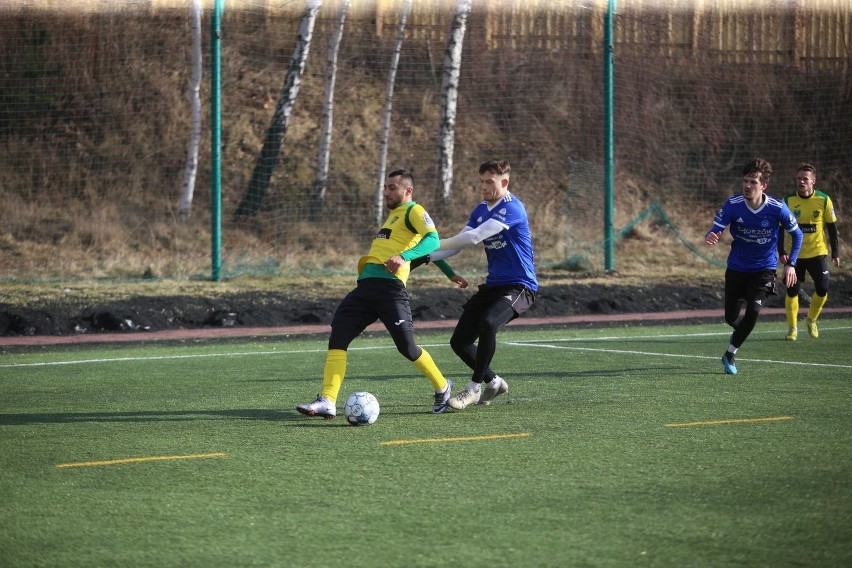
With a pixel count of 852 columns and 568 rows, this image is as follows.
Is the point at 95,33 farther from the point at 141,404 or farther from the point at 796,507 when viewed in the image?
the point at 796,507

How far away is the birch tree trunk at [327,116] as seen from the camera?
2217cm

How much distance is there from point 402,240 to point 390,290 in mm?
380

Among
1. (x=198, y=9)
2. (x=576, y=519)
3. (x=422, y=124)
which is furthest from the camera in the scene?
(x=422, y=124)

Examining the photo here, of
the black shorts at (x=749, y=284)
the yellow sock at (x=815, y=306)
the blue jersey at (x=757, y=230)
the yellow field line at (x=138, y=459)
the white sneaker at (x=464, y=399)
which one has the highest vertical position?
the blue jersey at (x=757, y=230)

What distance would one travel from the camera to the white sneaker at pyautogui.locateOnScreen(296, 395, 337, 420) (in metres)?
8.34

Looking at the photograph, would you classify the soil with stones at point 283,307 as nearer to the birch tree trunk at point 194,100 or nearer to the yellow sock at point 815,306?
the yellow sock at point 815,306

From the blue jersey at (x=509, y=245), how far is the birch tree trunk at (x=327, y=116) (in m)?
12.8

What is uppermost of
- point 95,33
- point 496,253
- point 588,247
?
point 95,33

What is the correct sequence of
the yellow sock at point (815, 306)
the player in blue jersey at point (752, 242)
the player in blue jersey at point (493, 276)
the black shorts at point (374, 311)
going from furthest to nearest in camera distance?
the yellow sock at point (815, 306) → the player in blue jersey at point (752, 242) → the player in blue jersey at point (493, 276) → the black shorts at point (374, 311)

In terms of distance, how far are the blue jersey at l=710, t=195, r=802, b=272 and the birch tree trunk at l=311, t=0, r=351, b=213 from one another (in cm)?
1164

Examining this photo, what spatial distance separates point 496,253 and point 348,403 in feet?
6.28

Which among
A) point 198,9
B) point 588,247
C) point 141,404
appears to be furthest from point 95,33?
point 141,404

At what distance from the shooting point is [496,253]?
30.8 feet

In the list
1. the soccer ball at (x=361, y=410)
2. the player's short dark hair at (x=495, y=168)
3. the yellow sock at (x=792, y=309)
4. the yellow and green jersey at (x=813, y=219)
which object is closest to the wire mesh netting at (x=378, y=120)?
the yellow and green jersey at (x=813, y=219)
